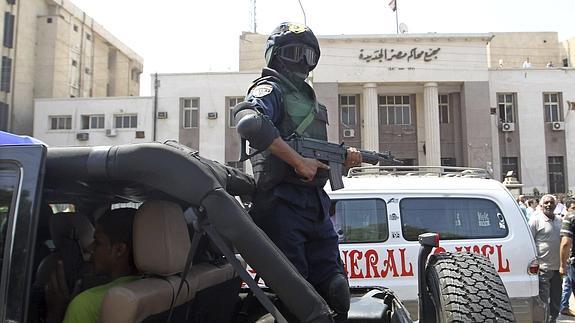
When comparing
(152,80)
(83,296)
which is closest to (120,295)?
(83,296)

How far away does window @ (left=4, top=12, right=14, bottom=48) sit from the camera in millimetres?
31969

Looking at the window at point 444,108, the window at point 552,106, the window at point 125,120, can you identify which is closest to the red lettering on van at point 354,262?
the window at point 444,108

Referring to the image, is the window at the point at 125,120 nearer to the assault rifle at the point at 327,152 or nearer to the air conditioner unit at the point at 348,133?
the air conditioner unit at the point at 348,133

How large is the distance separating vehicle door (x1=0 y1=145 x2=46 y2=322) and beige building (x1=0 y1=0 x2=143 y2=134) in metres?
33.7

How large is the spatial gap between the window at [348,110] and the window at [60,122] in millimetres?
16998

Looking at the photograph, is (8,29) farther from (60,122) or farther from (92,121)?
(92,121)

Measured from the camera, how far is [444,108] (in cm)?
3128

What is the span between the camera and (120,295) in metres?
1.72

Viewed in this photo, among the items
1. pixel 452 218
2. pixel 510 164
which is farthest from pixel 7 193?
Answer: pixel 510 164

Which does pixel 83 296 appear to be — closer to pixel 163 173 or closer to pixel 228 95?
pixel 163 173

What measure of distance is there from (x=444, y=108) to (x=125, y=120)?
780 inches

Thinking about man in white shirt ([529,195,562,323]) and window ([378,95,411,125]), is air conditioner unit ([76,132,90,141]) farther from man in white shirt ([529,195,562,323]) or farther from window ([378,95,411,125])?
man in white shirt ([529,195,562,323])

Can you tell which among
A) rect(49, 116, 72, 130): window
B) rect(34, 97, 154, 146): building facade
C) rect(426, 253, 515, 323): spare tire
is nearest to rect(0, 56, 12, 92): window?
rect(34, 97, 154, 146): building facade

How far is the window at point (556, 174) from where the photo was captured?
1161 inches
